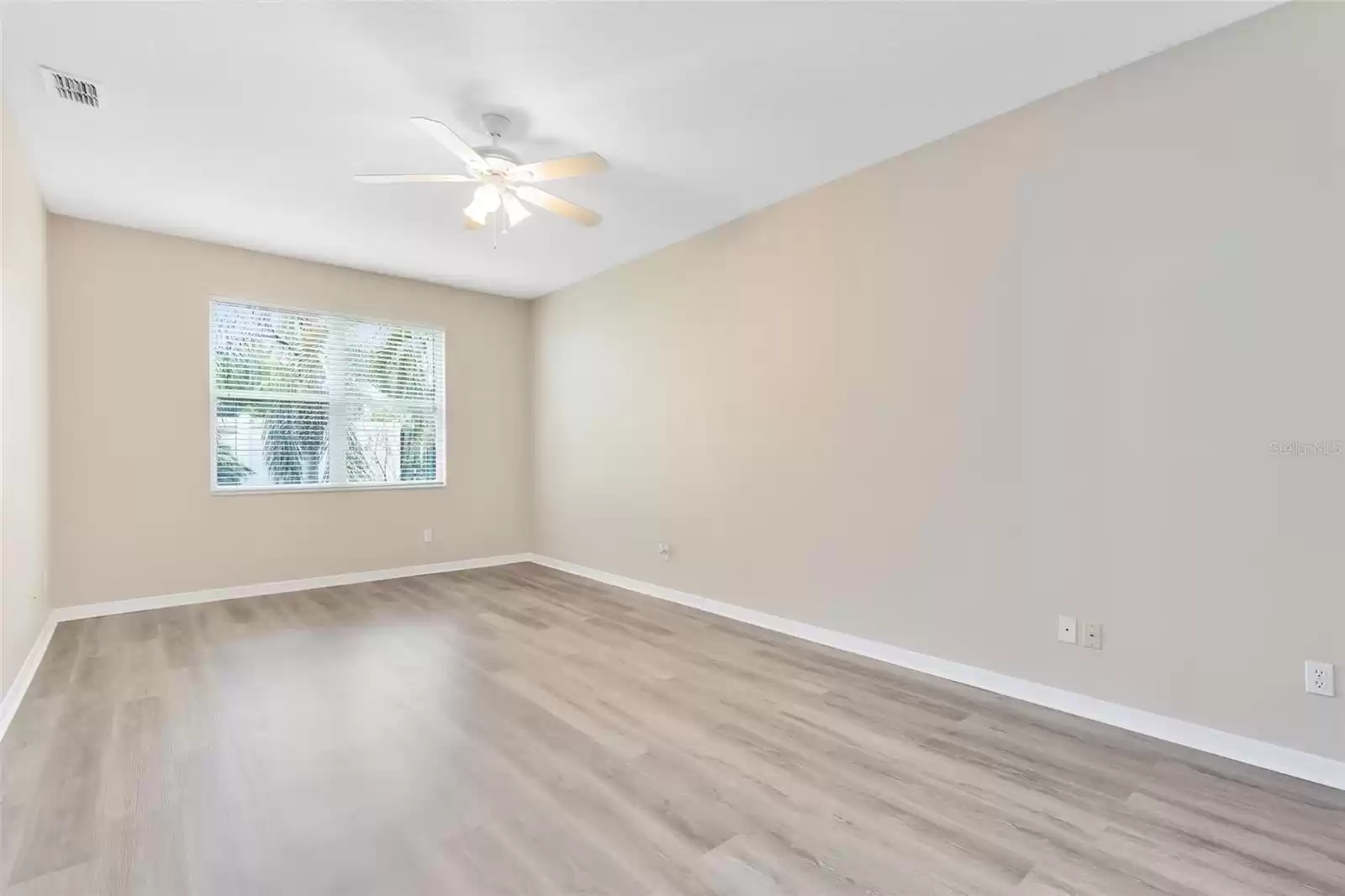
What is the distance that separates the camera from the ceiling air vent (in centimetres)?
239

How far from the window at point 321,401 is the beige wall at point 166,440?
110 mm

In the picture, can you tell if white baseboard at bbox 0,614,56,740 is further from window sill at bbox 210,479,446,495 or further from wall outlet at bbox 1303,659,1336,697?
wall outlet at bbox 1303,659,1336,697

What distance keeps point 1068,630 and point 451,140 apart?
3.24m

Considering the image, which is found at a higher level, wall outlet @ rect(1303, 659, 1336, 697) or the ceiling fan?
the ceiling fan

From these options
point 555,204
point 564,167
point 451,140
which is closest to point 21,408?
point 451,140

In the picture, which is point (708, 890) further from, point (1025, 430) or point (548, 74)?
point (548, 74)

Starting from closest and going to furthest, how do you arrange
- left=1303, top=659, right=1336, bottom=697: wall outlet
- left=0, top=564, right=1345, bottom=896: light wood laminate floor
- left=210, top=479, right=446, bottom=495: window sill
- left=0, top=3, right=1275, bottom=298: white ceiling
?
left=0, top=564, right=1345, bottom=896: light wood laminate floor
left=1303, top=659, right=1336, bottom=697: wall outlet
left=0, top=3, right=1275, bottom=298: white ceiling
left=210, top=479, right=446, bottom=495: window sill

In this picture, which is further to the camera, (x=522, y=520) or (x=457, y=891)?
(x=522, y=520)

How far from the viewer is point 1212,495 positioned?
2211mm

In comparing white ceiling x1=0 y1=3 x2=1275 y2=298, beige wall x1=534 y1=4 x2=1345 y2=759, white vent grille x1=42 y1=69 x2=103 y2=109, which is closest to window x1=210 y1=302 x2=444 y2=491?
white ceiling x1=0 y1=3 x2=1275 y2=298

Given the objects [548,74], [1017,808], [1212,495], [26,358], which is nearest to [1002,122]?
[1212,495]

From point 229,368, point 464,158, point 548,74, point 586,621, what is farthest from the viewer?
point 229,368

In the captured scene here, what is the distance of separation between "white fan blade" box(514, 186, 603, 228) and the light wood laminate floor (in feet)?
7.54

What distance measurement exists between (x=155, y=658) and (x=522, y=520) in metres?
3.16
